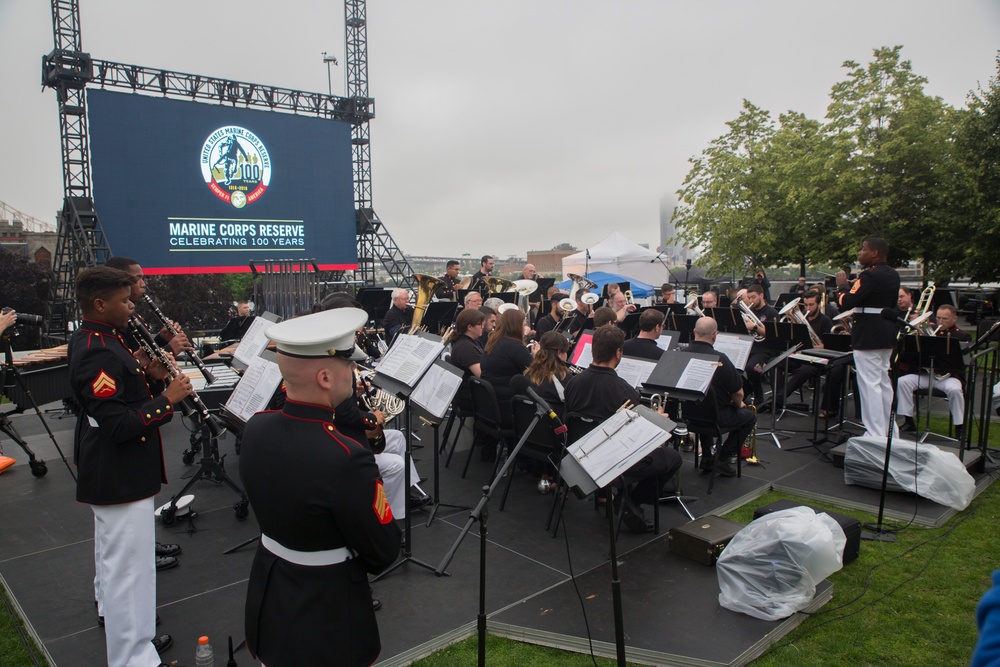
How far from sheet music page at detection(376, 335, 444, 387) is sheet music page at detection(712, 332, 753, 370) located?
11.5ft

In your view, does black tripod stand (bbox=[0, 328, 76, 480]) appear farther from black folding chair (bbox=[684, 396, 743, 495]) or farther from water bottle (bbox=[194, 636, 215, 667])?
black folding chair (bbox=[684, 396, 743, 495])

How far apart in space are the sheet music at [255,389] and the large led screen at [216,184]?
49.3 feet

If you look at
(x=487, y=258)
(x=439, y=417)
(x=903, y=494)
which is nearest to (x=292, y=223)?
(x=487, y=258)

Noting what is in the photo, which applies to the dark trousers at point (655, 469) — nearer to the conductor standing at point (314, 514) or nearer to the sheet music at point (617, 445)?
the sheet music at point (617, 445)

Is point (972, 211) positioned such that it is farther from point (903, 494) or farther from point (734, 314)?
point (903, 494)

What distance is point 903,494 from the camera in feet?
19.6

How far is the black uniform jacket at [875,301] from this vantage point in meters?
6.66

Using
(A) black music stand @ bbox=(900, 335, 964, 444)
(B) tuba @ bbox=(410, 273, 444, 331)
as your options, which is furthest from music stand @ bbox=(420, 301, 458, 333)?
(A) black music stand @ bbox=(900, 335, 964, 444)

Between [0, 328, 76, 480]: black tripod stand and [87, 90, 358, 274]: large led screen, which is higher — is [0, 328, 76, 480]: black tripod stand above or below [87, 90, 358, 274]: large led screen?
below

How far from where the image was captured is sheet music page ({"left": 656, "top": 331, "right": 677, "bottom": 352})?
289 inches

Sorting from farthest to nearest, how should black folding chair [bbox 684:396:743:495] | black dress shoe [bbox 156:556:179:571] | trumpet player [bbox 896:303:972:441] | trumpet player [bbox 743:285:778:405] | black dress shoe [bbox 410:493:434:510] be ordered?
trumpet player [bbox 743:285:778:405] → trumpet player [bbox 896:303:972:441] → black folding chair [bbox 684:396:743:495] → black dress shoe [bbox 410:493:434:510] → black dress shoe [bbox 156:556:179:571]

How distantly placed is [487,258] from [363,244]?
9.94 metres

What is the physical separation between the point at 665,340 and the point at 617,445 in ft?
14.1

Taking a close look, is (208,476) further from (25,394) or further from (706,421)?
(706,421)
